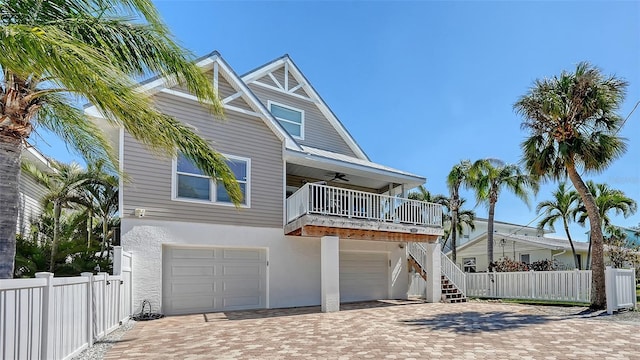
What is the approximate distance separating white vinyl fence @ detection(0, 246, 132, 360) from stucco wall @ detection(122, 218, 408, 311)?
8.57ft

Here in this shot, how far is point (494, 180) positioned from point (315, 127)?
11.2 meters

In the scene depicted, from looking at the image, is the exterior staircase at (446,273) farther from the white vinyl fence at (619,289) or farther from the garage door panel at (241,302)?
the garage door panel at (241,302)

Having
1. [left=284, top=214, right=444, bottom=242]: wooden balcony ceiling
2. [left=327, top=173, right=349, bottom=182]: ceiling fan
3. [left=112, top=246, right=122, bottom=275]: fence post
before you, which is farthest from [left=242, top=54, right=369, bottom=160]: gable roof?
[left=112, top=246, right=122, bottom=275]: fence post

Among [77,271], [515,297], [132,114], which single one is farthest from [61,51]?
[515,297]

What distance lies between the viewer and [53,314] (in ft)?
16.7

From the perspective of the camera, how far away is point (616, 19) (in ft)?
41.6

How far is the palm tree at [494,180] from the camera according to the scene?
21.8m

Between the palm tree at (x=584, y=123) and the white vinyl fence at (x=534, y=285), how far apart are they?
198 centimetres

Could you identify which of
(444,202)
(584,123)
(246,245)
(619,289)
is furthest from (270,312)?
(444,202)

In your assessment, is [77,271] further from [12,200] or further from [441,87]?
[441,87]

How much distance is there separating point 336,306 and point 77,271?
25.6ft

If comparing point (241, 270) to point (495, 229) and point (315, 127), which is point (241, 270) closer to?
point (315, 127)

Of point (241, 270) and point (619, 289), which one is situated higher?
point (241, 270)

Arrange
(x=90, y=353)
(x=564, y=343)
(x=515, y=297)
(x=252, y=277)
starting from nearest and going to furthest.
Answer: (x=90, y=353) < (x=564, y=343) < (x=252, y=277) < (x=515, y=297)
